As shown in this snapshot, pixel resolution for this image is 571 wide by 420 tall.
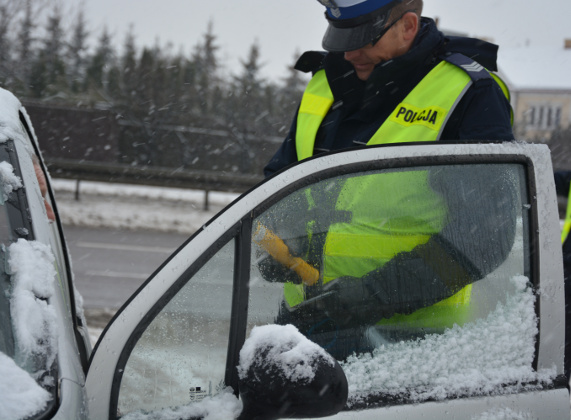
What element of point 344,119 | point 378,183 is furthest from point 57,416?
point 344,119

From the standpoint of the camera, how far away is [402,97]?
206 cm

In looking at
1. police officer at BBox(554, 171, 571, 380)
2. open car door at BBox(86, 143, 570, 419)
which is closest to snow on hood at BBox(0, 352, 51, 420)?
open car door at BBox(86, 143, 570, 419)

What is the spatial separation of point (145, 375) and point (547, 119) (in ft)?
153

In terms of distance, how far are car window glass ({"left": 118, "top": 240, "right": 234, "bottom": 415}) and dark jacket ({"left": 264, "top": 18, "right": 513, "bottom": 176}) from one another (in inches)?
35.1

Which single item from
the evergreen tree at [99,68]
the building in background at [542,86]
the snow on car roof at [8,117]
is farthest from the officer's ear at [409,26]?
the building in background at [542,86]

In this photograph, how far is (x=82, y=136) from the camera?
14.8m

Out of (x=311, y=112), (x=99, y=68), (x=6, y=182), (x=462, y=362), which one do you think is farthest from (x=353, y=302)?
(x=99, y=68)

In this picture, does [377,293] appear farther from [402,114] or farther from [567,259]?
[567,259]

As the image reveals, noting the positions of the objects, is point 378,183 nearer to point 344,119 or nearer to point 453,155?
point 453,155

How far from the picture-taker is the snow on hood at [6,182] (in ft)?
4.54

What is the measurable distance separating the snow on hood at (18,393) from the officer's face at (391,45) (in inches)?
58.4

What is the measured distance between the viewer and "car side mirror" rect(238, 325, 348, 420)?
3.70 feet

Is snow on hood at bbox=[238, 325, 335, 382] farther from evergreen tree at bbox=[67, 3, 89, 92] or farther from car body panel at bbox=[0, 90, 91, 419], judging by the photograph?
evergreen tree at bbox=[67, 3, 89, 92]

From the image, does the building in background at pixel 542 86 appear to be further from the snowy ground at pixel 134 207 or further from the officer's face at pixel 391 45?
the officer's face at pixel 391 45
